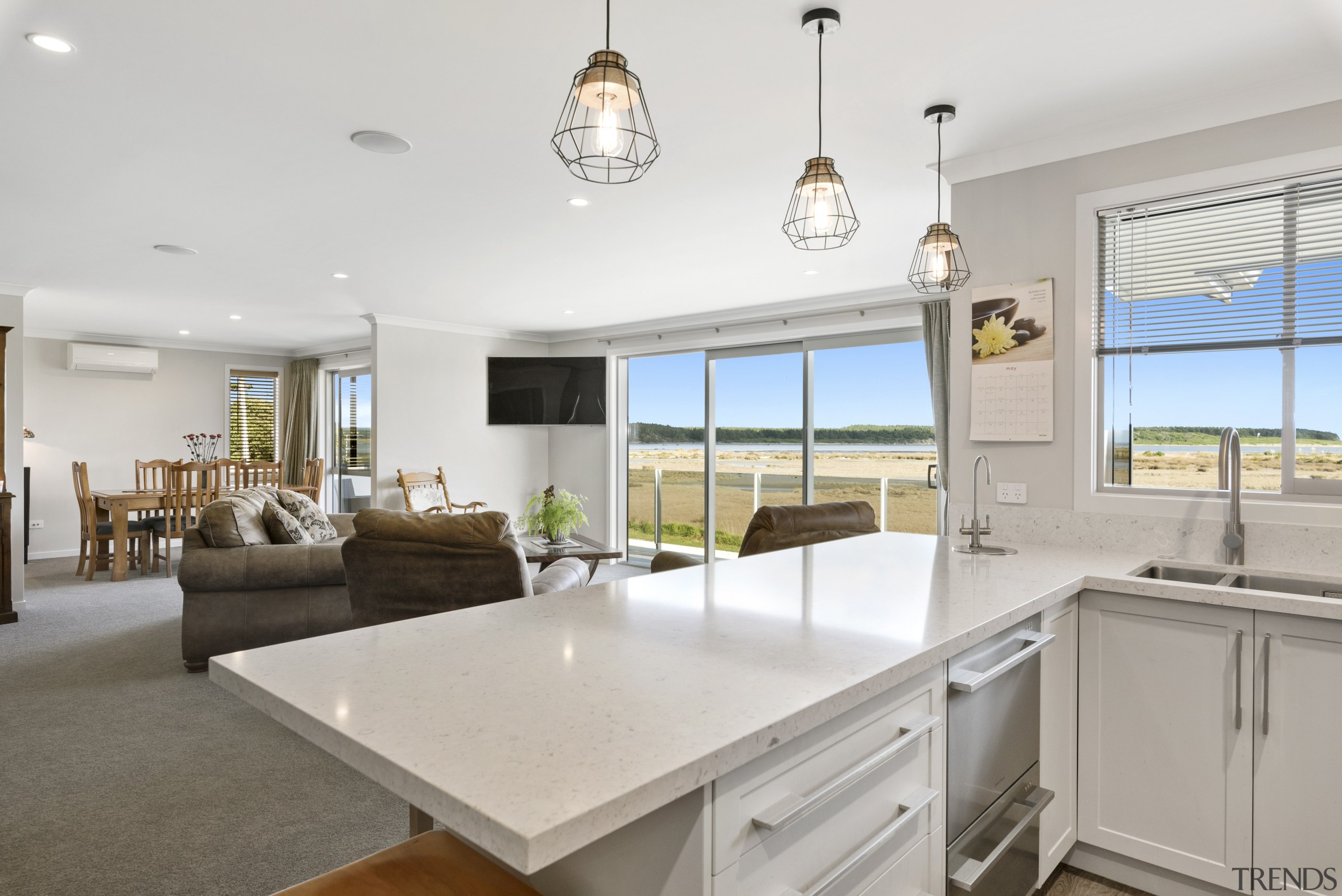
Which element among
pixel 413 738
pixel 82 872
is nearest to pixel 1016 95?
pixel 413 738

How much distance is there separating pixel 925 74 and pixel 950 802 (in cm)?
209

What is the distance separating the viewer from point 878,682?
116cm

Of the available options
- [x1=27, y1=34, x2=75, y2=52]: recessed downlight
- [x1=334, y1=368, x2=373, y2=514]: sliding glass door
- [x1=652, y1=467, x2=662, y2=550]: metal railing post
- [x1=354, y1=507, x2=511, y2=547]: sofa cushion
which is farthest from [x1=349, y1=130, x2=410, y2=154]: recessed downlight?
[x1=334, y1=368, x2=373, y2=514]: sliding glass door

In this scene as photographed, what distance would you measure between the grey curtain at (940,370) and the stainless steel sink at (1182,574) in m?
3.00

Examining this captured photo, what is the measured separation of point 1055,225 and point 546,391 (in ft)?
18.9

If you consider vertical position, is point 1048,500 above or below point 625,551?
above

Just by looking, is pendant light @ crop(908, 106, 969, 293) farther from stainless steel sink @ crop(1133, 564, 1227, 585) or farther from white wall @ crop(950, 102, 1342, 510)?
stainless steel sink @ crop(1133, 564, 1227, 585)

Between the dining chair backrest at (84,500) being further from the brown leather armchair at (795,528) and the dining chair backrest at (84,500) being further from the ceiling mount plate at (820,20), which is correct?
the ceiling mount plate at (820,20)

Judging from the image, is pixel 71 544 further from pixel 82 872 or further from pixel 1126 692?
pixel 1126 692

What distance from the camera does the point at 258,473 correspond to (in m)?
7.26

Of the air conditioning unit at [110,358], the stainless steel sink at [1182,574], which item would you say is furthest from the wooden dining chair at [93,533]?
the stainless steel sink at [1182,574]

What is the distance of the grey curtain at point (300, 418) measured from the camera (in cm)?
945

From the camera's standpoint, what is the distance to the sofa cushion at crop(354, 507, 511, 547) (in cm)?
294

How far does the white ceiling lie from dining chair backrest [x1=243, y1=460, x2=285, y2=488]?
2.76 meters
